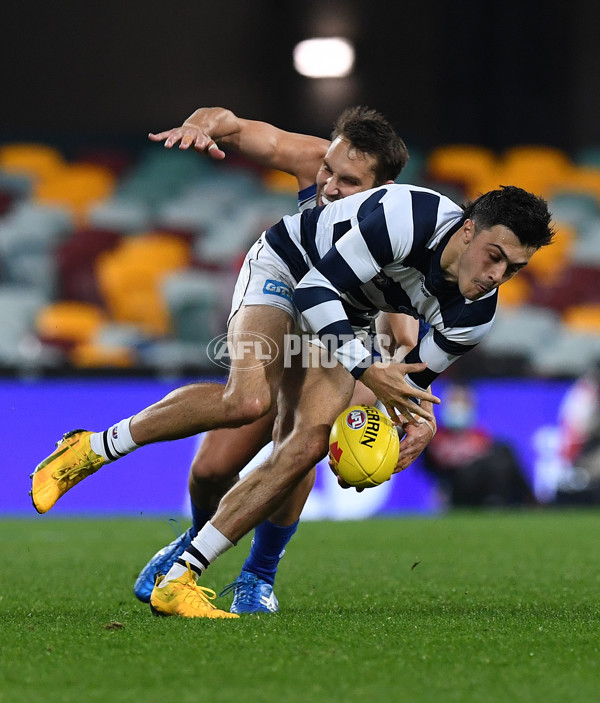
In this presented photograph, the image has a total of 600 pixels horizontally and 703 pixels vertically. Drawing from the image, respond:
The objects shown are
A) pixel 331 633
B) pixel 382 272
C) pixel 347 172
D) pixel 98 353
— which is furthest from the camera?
pixel 98 353

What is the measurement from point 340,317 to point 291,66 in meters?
10.1

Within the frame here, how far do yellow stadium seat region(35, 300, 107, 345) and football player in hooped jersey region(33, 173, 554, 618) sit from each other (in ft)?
26.3

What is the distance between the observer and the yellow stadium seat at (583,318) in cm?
1200

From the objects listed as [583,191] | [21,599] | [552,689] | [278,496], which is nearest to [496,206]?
[278,496]

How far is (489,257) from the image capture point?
3.52 meters

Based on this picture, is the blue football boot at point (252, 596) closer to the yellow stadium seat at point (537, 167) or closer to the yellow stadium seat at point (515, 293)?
the yellow stadium seat at point (515, 293)

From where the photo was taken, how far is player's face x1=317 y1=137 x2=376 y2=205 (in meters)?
4.30

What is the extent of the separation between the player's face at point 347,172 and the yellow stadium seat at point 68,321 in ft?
25.7

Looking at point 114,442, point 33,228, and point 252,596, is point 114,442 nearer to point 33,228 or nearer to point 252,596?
point 252,596

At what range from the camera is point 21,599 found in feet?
13.4

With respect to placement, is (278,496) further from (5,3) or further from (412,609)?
(5,3)

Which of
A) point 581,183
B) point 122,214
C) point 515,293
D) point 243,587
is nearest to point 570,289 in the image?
point 515,293

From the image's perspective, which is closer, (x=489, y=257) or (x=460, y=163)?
(x=489, y=257)

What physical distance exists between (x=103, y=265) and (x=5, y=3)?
340 centimetres
